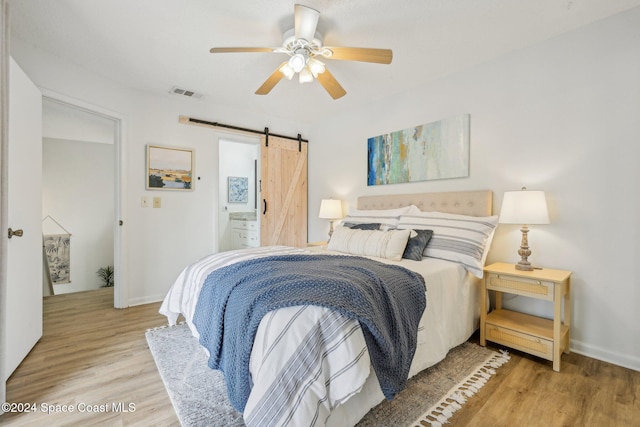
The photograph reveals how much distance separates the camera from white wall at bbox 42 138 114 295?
180 inches

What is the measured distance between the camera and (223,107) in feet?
12.5

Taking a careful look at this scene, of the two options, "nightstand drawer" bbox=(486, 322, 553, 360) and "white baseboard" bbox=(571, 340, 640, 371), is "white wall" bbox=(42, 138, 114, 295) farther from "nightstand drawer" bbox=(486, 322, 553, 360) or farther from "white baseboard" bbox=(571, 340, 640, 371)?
"white baseboard" bbox=(571, 340, 640, 371)

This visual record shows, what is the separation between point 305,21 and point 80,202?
198 inches

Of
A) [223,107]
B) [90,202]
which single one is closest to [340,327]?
[223,107]

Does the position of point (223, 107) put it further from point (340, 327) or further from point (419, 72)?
point (340, 327)

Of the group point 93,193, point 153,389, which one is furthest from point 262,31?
point 93,193

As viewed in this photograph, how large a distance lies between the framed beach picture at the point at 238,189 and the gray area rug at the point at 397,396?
4.07 m

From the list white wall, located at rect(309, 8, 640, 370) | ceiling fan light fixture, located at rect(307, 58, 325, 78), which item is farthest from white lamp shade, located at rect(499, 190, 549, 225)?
ceiling fan light fixture, located at rect(307, 58, 325, 78)

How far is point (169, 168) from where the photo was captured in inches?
136

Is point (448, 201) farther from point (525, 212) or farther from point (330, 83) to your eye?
point (330, 83)

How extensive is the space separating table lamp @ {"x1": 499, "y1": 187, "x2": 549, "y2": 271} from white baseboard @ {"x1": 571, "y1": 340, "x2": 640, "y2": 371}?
688 mm

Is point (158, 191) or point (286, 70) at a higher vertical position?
point (286, 70)

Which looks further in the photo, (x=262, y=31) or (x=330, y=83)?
(x=330, y=83)

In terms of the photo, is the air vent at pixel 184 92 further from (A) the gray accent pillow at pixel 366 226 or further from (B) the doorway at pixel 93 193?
(A) the gray accent pillow at pixel 366 226
